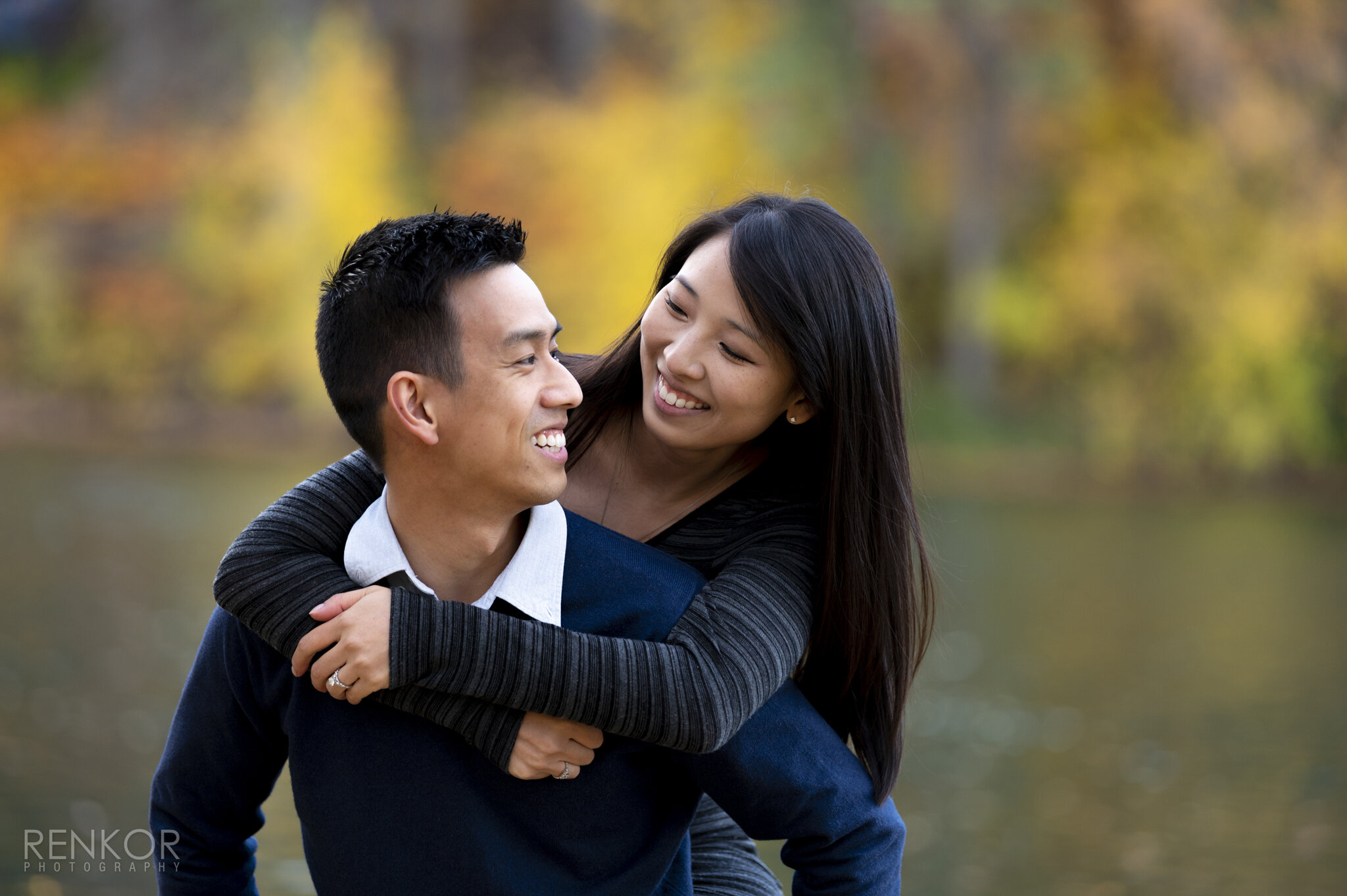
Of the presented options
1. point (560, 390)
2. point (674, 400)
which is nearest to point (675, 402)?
point (674, 400)

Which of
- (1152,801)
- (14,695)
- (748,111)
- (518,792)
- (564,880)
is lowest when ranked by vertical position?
(1152,801)

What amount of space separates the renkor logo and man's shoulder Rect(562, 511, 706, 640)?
236 cm

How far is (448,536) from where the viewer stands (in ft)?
5.49

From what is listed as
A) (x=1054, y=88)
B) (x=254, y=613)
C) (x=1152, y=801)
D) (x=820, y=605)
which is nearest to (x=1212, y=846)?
(x=1152, y=801)

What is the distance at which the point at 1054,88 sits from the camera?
16.4m

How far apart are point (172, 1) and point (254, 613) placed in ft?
67.5

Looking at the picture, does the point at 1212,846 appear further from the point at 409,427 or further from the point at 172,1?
the point at 172,1

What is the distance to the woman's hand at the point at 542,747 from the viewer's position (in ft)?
5.16

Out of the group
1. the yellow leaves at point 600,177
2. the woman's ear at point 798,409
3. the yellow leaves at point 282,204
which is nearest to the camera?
the woman's ear at point 798,409

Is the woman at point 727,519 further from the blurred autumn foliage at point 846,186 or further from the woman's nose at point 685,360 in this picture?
the blurred autumn foliage at point 846,186

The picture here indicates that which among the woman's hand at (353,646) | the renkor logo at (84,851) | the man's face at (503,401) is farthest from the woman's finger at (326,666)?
the renkor logo at (84,851)

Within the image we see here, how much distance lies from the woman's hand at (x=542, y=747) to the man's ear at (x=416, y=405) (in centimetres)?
34

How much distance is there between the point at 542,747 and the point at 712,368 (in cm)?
72

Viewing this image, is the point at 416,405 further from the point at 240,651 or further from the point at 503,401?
the point at 240,651
